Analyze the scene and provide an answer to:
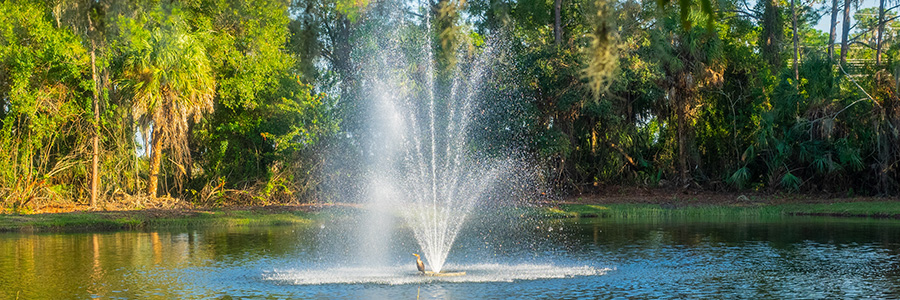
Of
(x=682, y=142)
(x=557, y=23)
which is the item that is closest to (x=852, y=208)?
(x=682, y=142)

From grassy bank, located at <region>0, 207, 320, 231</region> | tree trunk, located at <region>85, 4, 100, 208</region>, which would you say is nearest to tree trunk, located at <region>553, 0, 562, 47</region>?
grassy bank, located at <region>0, 207, 320, 231</region>

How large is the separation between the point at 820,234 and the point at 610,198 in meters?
12.5

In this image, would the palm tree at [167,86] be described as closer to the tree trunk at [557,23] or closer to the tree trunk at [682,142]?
the tree trunk at [557,23]

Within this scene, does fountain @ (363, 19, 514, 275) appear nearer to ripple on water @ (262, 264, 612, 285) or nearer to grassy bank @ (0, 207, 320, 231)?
grassy bank @ (0, 207, 320, 231)

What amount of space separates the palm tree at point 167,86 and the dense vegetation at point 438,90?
6 cm

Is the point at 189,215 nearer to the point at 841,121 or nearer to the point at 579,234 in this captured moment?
the point at 579,234

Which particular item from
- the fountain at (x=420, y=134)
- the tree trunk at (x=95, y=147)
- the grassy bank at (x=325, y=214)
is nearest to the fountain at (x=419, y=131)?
the fountain at (x=420, y=134)

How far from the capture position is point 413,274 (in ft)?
45.4

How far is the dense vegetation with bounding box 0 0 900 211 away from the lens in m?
26.1

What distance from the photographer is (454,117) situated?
30406 millimetres

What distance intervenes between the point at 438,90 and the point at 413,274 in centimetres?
1676

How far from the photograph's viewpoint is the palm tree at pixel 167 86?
86.0 feet

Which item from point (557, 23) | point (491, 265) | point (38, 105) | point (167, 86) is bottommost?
point (491, 265)

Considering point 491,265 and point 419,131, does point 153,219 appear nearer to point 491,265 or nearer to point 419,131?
point 419,131
